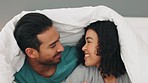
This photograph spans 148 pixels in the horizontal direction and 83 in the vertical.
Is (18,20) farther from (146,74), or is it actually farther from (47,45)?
(146,74)

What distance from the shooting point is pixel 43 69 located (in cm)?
104

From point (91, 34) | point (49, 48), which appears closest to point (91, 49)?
point (91, 34)

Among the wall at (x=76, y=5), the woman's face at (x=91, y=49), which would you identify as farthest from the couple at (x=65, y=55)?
the wall at (x=76, y=5)

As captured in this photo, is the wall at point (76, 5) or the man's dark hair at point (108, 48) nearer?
the man's dark hair at point (108, 48)

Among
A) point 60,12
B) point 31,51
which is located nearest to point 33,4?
point 60,12

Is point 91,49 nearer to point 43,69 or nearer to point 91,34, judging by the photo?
point 91,34

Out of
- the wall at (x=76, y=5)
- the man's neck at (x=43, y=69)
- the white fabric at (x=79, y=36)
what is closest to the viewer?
the white fabric at (x=79, y=36)

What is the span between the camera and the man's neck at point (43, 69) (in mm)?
1025

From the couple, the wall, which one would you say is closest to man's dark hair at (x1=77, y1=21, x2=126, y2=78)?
the couple

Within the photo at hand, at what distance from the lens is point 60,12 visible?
105 centimetres

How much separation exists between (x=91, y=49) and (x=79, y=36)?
0.14 meters

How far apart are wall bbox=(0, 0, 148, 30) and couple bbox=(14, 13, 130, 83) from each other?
0.79ft

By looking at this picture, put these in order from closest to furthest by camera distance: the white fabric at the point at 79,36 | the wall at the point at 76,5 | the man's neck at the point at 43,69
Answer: the white fabric at the point at 79,36 → the man's neck at the point at 43,69 → the wall at the point at 76,5

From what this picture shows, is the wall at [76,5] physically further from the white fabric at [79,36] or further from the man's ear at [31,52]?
the man's ear at [31,52]
